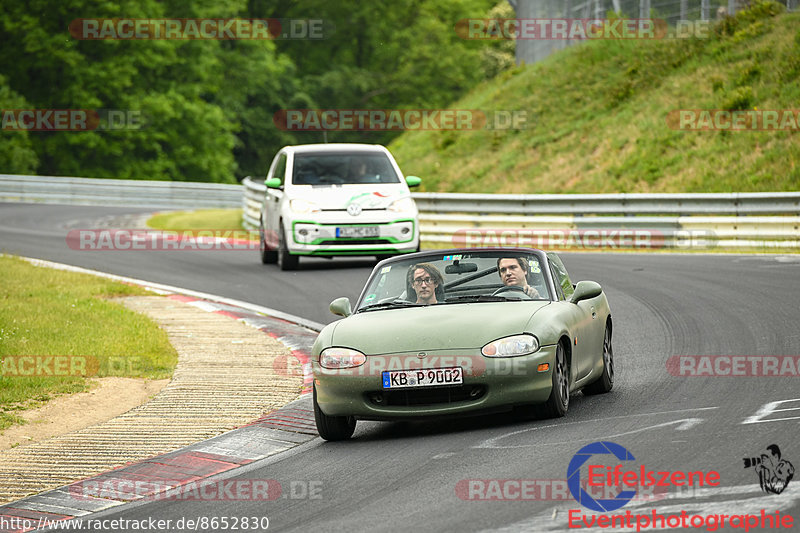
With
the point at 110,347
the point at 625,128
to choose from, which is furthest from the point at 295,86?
the point at 110,347

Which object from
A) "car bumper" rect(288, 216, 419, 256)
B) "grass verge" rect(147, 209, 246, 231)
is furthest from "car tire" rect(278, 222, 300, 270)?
"grass verge" rect(147, 209, 246, 231)

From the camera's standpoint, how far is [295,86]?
70.3 m

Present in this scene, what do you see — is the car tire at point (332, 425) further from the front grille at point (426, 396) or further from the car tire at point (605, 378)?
the car tire at point (605, 378)

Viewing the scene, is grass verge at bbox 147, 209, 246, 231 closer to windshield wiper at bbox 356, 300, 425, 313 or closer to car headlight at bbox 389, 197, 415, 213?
car headlight at bbox 389, 197, 415, 213

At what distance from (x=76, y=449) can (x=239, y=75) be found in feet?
193

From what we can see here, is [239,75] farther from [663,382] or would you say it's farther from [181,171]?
[663,382]

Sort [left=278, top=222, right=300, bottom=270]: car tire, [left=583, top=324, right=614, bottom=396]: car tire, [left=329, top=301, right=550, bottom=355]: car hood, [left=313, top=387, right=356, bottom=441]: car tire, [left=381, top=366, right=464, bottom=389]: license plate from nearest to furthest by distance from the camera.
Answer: [left=381, top=366, right=464, bottom=389]: license plate < [left=329, top=301, right=550, bottom=355]: car hood < [left=313, top=387, right=356, bottom=441]: car tire < [left=583, top=324, right=614, bottom=396]: car tire < [left=278, top=222, right=300, bottom=270]: car tire

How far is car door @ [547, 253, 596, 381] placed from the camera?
9031 millimetres

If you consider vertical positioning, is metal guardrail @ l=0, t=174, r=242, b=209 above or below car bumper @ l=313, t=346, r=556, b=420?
above

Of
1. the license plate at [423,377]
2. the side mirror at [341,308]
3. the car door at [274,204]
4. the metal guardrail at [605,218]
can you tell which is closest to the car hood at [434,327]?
the license plate at [423,377]

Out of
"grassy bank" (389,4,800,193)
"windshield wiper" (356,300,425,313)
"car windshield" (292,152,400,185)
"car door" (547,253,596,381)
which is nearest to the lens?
"car door" (547,253,596,381)

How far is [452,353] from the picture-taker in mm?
8266

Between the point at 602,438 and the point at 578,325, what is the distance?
159 cm

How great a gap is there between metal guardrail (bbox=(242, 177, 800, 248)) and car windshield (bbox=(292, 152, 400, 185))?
422 cm
